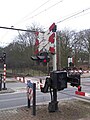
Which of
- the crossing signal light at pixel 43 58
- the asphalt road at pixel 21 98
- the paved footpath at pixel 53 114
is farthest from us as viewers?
the asphalt road at pixel 21 98

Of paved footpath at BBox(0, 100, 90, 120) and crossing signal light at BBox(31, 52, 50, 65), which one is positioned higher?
crossing signal light at BBox(31, 52, 50, 65)

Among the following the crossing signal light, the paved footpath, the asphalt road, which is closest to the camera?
the paved footpath

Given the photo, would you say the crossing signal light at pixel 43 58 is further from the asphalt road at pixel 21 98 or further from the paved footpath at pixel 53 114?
the asphalt road at pixel 21 98

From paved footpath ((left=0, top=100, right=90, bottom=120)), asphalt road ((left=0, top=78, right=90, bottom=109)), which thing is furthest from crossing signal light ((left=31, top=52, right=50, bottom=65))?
asphalt road ((left=0, top=78, right=90, bottom=109))

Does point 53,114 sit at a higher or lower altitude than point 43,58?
lower

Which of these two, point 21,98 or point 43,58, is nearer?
point 43,58

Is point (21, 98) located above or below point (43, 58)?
below

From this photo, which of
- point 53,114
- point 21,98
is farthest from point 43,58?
point 21,98

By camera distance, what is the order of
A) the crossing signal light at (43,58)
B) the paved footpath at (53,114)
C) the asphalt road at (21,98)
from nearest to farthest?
the paved footpath at (53,114)
the crossing signal light at (43,58)
the asphalt road at (21,98)

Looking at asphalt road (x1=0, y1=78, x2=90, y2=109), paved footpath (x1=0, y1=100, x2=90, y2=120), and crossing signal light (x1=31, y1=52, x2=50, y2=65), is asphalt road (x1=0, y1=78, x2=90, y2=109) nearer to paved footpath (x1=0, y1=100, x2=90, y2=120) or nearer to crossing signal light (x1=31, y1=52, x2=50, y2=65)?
paved footpath (x1=0, y1=100, x2=90, y2=120)

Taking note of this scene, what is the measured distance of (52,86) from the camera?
8430 millimetres

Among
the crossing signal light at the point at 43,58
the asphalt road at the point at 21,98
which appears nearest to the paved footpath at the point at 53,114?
the crossing signal light at the point at 43,58

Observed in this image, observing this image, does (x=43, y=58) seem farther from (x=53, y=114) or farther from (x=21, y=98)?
(x=21, y=98)

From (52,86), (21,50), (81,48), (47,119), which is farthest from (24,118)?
(81,48)
